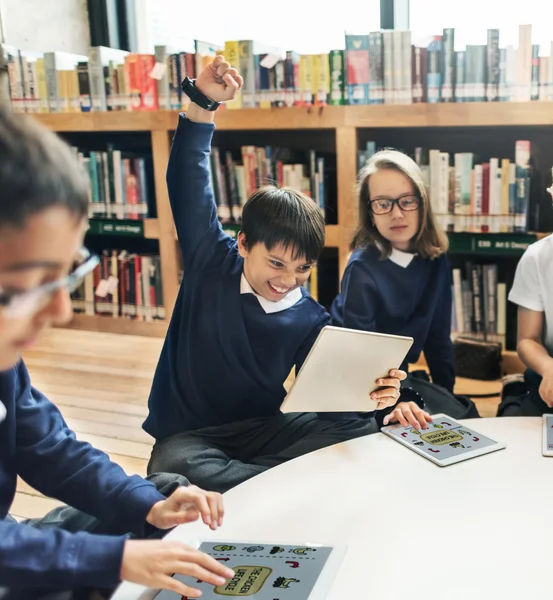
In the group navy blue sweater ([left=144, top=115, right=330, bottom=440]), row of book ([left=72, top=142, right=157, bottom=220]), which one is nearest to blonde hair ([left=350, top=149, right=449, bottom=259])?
navy blue sweater ([left=144, top=115, right=330, bottom=440])

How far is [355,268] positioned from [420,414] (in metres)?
0.83

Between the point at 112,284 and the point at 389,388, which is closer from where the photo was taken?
the point at 389,388

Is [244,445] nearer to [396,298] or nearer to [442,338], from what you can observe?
[396,298]

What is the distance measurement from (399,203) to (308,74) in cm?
Result: 112

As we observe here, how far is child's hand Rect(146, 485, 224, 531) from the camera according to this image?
0.81 meters

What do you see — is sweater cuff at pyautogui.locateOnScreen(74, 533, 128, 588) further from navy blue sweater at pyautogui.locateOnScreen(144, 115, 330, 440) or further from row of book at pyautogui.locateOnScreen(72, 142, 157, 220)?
row of book at pyautogui.locateOnScreen(72, 142, 157, 220)

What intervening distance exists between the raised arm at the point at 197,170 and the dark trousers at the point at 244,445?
0.40 metres

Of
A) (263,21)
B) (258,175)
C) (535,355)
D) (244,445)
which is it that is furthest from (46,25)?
(535,355)

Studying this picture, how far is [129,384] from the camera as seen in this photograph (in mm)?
2691

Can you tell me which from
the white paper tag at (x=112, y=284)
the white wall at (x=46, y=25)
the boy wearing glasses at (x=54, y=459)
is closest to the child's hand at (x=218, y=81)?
the boy wearing glasses at (x=54, y=459)

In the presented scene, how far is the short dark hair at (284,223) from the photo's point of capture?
4.54 feet

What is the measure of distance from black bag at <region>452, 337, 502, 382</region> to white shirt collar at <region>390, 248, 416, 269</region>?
0.83 metres

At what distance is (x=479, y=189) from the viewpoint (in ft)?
8.36

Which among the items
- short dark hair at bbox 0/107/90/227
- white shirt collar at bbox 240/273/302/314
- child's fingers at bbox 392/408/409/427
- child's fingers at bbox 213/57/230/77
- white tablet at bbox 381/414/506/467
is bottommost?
white tablet at bbox 381/414/506/467
